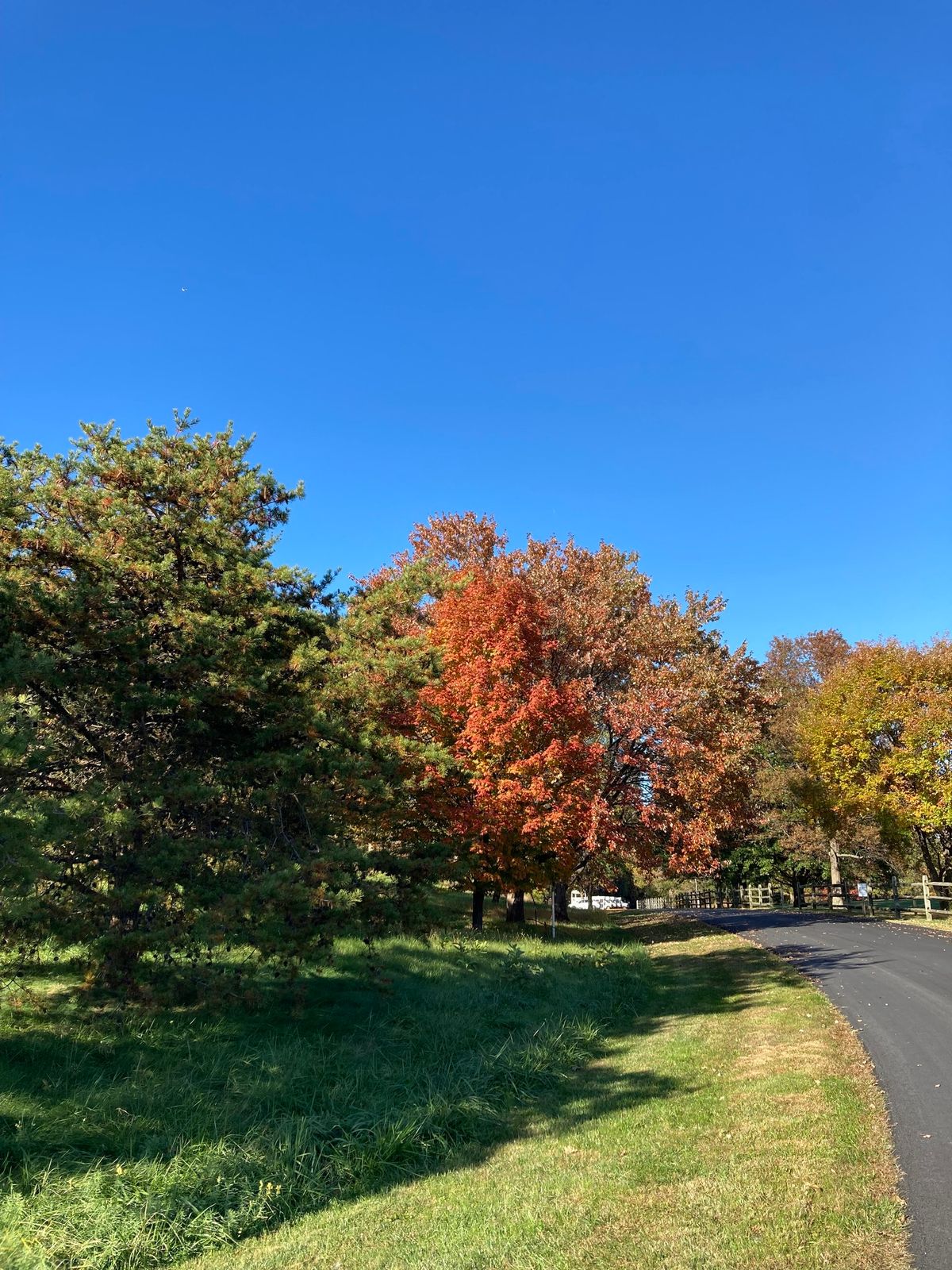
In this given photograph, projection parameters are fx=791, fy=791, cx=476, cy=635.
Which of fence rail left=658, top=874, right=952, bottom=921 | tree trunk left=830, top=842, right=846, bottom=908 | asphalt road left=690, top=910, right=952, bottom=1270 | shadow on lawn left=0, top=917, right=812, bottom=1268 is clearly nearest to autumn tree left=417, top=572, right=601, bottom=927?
shadow on lawn left=0, top=917, right=812, bottom=1268

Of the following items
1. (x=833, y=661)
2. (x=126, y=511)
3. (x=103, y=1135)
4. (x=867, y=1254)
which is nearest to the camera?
(x=867, y=1254)

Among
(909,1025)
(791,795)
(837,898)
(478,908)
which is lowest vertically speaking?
(837,898)

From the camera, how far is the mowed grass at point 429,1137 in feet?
18.0

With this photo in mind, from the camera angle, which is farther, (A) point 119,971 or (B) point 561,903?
(B) point 561,903

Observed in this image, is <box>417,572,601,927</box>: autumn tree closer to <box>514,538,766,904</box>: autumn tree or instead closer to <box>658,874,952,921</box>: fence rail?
<box>514,538,766,904</box>: autumn tree

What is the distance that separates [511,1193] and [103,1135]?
379cm

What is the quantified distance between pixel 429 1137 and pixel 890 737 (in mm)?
26216

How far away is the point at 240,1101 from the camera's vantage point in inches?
317

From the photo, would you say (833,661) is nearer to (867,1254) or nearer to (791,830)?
(791,830)

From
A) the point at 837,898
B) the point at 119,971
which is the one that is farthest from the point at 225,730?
the point at 837,898

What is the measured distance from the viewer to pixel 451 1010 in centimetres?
1201

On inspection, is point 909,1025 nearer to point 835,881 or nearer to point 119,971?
point 119,971

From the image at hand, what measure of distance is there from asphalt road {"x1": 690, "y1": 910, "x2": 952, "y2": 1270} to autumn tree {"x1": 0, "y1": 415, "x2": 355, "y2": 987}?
6.54 metres

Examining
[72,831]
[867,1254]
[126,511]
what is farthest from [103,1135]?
[126,511]
